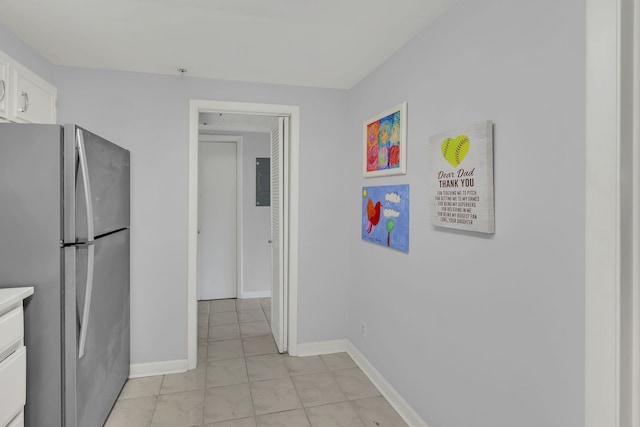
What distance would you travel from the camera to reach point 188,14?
190cm

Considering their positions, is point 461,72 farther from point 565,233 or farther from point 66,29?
point 66,29

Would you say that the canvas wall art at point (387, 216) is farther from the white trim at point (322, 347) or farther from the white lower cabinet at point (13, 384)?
the white lower cabinet at point (13, 384)

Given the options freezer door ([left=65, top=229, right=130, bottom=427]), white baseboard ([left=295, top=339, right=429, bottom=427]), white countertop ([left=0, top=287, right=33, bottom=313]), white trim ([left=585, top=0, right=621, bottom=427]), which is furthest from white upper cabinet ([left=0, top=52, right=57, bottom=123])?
white trim ([left=585, top=0, right=621, bottom=427])

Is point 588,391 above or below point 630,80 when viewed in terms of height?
below

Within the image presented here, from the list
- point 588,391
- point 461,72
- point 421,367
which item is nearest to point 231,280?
point 421,367

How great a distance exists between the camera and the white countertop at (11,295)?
56.4 inches

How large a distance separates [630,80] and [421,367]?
1682 millimetres

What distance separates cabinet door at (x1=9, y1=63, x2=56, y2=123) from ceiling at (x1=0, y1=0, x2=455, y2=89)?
21 centimetres

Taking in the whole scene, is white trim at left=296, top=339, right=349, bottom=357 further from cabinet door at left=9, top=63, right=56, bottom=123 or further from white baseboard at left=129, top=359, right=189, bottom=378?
cabinet door at left=9, top=63, right=56, bottom=123

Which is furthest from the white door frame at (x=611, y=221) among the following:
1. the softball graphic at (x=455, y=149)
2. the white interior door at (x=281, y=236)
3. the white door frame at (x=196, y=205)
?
the white interior door at (x=281, y=236)

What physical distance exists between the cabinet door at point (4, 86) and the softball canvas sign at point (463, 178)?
230 cm

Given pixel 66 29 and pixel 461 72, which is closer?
pixel 461 72

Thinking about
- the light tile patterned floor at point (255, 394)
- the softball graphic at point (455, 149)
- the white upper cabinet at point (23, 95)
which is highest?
the white upper cabinet at point (23, 95)

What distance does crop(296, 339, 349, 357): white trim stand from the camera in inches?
124
